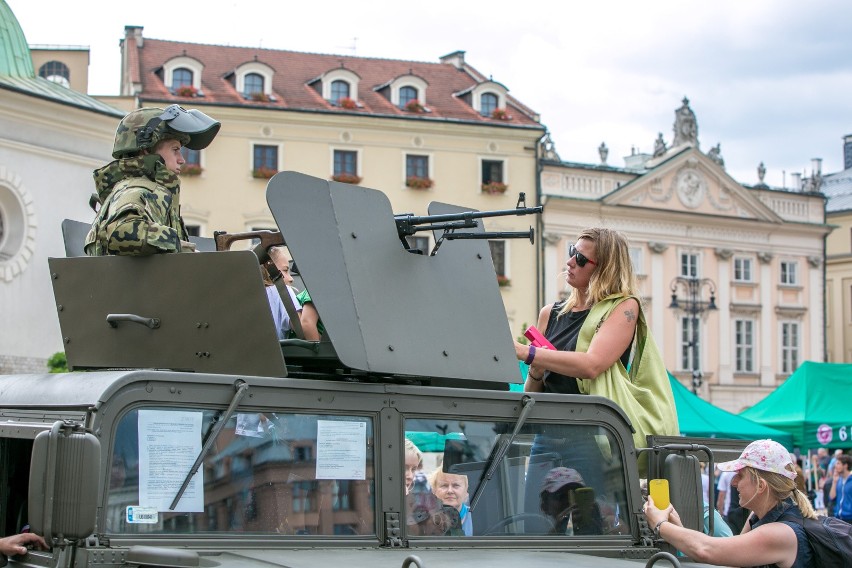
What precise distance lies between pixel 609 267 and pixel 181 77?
37.5 m

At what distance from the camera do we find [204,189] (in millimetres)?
39969

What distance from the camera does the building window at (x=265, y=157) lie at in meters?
40.8

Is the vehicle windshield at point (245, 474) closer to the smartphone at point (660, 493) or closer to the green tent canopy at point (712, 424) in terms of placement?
the smartphone at point (660, 493)

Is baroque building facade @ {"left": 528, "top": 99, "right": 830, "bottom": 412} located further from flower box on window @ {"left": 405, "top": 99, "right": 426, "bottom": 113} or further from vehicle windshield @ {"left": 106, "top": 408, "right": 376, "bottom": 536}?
vehicle windshield @ {"left": 106, "top": 408, "right": 376, "bottom": 536}

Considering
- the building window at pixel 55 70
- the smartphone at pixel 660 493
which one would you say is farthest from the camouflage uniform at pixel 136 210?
the building window at pixel 55 70

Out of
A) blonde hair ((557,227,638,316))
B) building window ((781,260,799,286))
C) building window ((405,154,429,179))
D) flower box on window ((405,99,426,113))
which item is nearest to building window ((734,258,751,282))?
building window ((781,260,799,286))

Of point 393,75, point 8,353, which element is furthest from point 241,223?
point 8,353

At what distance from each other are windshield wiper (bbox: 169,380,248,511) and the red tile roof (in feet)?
121

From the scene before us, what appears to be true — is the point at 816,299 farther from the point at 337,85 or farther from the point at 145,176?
the point at 145,176

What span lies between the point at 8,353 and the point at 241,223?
14.8m

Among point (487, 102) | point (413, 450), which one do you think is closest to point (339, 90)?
point (487, 102)

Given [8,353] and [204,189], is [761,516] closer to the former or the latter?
[8,353]

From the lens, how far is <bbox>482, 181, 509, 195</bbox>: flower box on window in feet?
139

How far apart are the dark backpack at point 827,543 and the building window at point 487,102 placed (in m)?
39.9
